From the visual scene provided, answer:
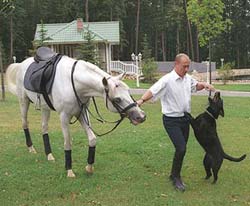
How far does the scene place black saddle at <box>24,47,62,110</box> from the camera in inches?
271

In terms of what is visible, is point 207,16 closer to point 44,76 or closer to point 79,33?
point 79,33

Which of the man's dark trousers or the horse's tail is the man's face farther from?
the horse's tail

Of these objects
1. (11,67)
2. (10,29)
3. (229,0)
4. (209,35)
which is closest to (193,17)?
(209,35)

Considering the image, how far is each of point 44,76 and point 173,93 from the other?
6.81ft

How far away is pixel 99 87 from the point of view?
6.31 metres

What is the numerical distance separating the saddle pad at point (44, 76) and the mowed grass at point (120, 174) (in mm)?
1300

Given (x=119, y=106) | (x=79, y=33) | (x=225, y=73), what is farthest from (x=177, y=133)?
(x=79, y=33)

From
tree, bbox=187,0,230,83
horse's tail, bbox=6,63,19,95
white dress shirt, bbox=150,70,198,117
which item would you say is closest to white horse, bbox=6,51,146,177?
white dress shirt, bbox=150,70,198,117

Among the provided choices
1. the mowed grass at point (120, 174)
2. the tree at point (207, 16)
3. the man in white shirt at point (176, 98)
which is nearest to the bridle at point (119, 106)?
the man in white shirt at point (176, 98)

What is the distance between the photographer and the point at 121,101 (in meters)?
6.07

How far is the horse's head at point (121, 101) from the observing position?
599cm

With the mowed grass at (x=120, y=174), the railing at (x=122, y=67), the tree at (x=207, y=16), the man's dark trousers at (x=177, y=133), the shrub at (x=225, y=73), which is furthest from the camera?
the railing at (x=122, y=67)

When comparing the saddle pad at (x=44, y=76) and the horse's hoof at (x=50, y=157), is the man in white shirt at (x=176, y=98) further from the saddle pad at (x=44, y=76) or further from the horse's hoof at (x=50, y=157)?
the horse's hoof at (x=50, y=157)

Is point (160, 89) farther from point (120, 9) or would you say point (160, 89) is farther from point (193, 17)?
point (120, 9)
